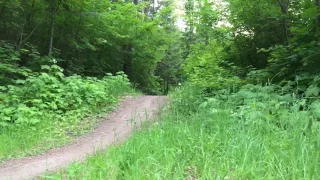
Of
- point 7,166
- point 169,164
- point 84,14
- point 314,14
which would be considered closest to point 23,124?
point 7,166

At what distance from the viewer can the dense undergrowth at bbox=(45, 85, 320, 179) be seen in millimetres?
2393

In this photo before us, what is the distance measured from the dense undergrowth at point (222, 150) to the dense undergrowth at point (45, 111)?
2057 millimetres

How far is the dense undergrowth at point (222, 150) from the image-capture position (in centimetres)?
239

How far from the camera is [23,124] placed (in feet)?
19.1

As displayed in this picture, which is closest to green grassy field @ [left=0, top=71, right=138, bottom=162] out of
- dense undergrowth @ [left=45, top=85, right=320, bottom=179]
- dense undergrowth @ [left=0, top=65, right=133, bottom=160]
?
dense undergrowth @ [left=0, top=65, right=133, bottom=160]

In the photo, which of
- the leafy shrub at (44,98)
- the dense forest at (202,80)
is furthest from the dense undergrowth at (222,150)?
the leafy shrub at (44,98)

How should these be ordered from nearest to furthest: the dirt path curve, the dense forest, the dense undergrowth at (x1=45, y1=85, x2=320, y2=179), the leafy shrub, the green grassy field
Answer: the dense undergrowth at (x1=45, y1=85, x2=320, y2=179) < the dense forest < the dirt path curve < the green grassy field < the leafy shrub

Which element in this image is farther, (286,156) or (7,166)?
(7,166)

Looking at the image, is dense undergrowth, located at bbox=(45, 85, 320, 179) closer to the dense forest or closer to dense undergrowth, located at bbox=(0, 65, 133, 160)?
the dense forest

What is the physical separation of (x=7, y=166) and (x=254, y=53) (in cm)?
819

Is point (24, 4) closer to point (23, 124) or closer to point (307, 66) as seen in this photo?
point (23, 124)

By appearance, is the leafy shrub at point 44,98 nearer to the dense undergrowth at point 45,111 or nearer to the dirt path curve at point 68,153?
the dense undergrowth at point 45,111

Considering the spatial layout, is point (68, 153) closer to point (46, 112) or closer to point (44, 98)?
point (46, 112)

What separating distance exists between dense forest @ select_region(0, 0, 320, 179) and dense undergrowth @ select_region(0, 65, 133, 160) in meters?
0.03
